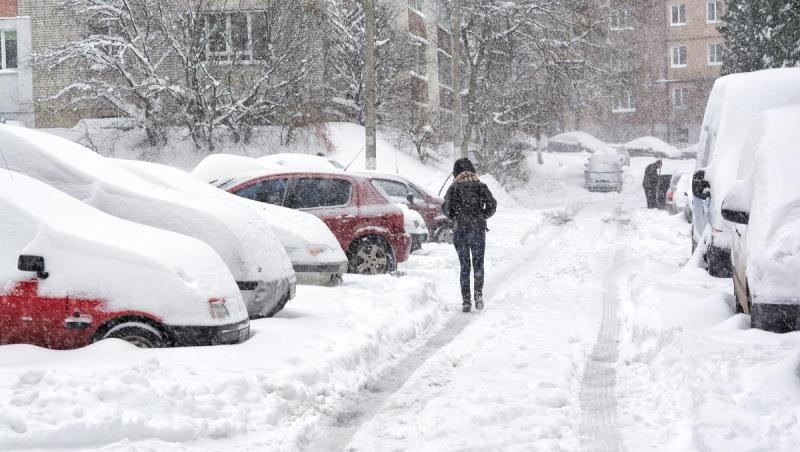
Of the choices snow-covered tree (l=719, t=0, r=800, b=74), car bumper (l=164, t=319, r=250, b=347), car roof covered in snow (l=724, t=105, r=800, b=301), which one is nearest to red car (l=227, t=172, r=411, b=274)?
car roof covered in snow (l=724, t=105, r=800, b=301)

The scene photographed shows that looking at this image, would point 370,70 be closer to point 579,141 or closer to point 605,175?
point 605,175

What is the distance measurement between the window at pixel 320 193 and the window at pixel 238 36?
54.8 ft

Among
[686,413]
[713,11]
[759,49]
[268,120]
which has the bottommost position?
[686,413]

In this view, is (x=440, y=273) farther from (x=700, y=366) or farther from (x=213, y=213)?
(x=700, y=366)

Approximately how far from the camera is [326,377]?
26.0 feet

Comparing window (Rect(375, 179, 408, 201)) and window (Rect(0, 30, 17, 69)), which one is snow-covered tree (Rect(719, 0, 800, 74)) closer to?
window (Rect(375, 179, 408, 201))

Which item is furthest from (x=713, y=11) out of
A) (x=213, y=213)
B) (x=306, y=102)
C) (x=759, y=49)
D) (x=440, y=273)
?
(x=213, y=213)

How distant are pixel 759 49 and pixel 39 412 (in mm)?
38686

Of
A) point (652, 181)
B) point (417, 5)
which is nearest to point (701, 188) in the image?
point (652, 181)

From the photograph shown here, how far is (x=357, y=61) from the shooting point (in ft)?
117

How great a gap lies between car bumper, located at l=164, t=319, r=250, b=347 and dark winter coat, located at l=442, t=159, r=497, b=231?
15.8 feet

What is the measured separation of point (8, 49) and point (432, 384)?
104 feet

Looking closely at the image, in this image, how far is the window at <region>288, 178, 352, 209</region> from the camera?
1508 cm

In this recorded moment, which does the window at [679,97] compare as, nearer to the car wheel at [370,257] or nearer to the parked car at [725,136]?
the car wheel at [370,257]
